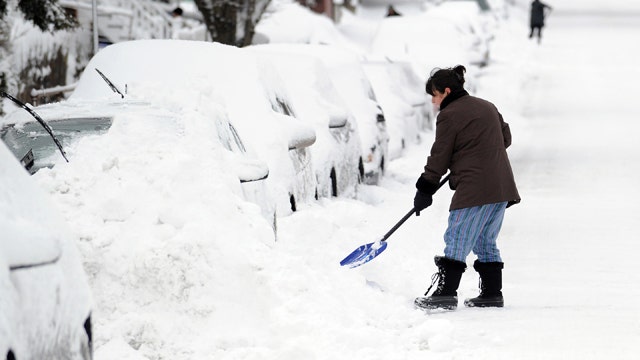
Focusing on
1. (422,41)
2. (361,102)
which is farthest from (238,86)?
(422,41)

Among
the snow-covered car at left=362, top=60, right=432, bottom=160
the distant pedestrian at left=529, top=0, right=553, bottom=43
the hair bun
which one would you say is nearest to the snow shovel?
the hair bun

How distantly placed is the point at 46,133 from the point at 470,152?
8.11 ft

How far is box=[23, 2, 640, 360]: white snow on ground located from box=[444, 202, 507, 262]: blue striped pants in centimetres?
38

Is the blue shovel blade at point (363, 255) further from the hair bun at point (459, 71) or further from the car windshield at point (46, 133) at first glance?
the car windshield at point (46, 133)

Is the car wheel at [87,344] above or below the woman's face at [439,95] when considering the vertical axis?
below

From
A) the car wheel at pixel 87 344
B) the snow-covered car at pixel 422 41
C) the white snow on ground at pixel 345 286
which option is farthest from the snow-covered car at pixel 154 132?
the snow-covered car at pixel 422 41

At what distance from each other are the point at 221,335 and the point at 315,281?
72 cm

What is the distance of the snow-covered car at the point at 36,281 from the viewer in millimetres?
3869

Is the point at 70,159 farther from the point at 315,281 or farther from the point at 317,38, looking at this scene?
the point at 317,38

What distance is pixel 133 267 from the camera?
20.5 ft

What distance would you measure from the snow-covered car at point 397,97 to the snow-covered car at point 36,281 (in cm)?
1295

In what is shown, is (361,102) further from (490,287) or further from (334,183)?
(490,287)

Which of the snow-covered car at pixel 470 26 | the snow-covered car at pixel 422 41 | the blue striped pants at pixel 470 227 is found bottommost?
the snow-covered car at pixel 470 26

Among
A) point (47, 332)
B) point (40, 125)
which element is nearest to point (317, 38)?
point (40, 125)
